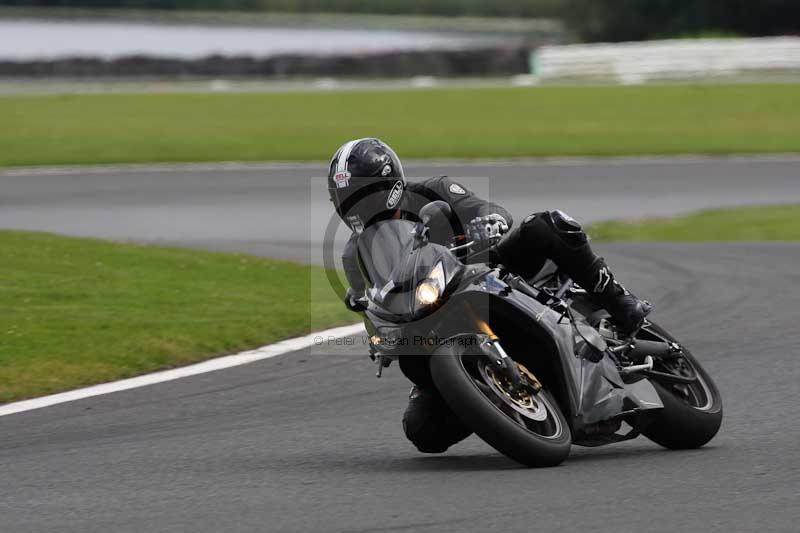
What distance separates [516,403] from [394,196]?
959mm

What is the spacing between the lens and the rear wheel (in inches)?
234

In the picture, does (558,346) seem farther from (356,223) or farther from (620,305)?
(356,223)

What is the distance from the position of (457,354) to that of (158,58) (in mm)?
30262

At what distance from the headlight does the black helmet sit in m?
0.42

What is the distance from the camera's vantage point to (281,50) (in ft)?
133

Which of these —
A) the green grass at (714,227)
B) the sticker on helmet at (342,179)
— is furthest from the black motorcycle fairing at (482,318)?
the green grass at (714,227)

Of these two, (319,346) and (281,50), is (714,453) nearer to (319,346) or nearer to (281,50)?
(319,346)

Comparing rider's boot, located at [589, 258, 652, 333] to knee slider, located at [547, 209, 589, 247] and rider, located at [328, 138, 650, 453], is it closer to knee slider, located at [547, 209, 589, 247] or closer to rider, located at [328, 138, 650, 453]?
rider, located at [328, 138, 650, 453]

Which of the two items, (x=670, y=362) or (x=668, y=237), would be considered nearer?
(x=670, y=362)

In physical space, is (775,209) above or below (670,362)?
below

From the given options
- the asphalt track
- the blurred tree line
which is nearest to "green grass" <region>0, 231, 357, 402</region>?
the asphalt track

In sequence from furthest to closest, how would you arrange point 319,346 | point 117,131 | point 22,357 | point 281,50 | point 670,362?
1. point 281,50
2. point 117,131
3. point 319,346
4. point 22,357
5. point 670,362

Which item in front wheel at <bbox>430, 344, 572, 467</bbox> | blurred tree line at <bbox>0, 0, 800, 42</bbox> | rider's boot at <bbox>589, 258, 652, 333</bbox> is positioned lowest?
blurred tree line at <bbox>0, 0, 800, 42</bbox>

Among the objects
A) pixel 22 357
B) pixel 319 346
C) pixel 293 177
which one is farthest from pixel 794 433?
pixel 293 177
